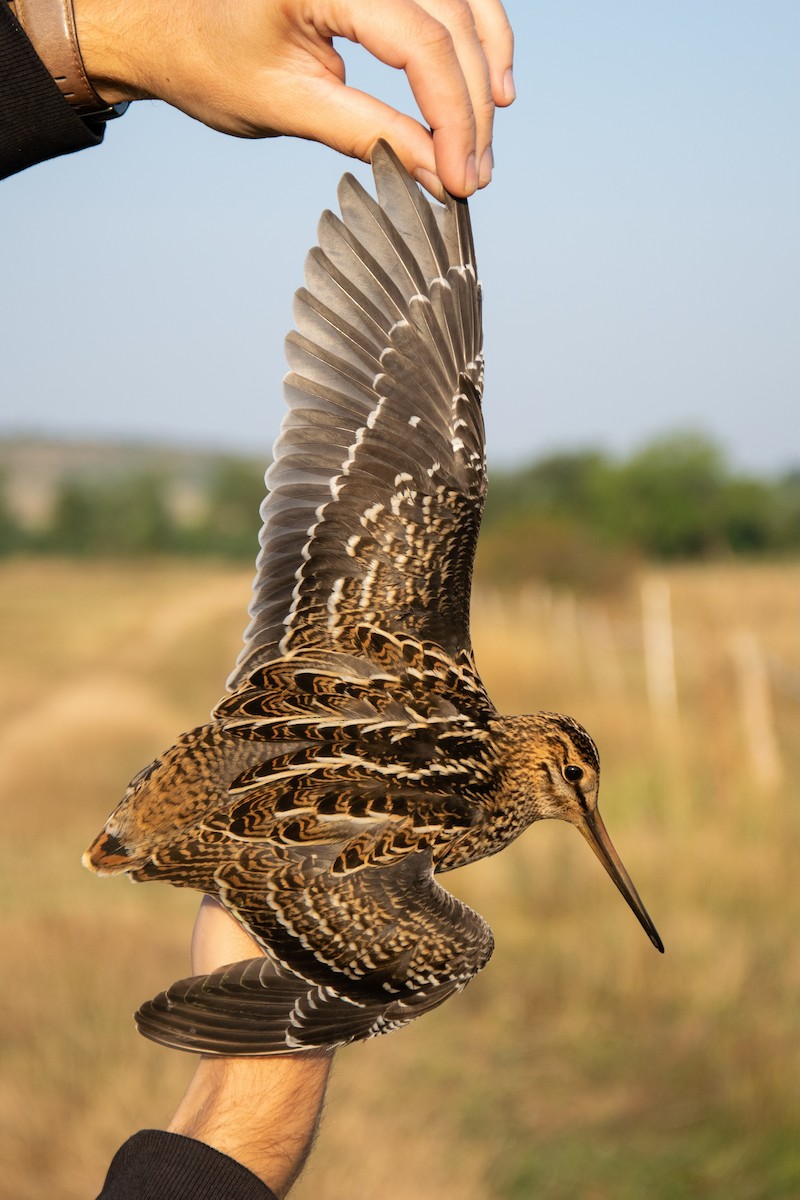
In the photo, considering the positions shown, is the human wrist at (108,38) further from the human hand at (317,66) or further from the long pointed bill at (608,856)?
the long pointed bill at (608,856)

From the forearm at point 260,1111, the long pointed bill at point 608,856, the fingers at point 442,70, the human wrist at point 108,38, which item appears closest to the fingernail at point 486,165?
the fingers at point 442,70

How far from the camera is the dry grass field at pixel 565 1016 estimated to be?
6961mm

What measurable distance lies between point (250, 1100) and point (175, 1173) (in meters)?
0.28

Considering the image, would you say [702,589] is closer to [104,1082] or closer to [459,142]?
[104,1082]

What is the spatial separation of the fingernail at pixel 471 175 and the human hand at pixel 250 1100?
1375 mm

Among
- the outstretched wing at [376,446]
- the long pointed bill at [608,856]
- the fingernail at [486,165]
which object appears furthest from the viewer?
the long pointed bill at [608,856]

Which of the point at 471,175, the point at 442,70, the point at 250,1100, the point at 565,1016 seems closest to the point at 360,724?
the point at 250,1100

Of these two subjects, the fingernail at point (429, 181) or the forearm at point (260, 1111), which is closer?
the forearm at point (260, 1111)

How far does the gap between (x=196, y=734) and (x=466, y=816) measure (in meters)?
0.53

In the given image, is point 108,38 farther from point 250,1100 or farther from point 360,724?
point 250,1100

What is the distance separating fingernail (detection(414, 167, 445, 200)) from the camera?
95.0 inches

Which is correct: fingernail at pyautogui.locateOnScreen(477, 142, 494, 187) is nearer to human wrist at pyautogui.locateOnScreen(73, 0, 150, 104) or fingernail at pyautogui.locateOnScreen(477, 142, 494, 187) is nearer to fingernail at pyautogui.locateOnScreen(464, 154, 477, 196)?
fingernail at pyautogui.locateOnScreen(464, 154, 477, 196)

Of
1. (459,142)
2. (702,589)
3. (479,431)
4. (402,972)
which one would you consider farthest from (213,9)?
(702,589)

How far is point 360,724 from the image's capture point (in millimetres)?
2457
